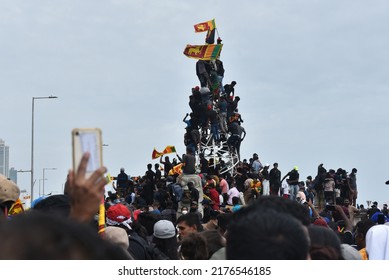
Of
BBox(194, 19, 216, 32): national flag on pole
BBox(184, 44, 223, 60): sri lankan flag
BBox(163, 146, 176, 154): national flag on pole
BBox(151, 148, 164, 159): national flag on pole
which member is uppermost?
BBox(194, 19, 216, 32): national flag on pole

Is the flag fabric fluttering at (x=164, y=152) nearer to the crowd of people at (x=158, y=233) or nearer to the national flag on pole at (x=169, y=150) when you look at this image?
the national flag on pole at (x=169, y=150)

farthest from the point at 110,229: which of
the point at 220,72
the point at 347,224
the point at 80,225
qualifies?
the point at 220,72

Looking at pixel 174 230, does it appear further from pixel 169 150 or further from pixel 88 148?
pixel 169 150

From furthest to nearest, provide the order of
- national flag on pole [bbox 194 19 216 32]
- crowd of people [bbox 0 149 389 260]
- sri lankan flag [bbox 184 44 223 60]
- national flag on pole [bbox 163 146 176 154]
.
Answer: national flag on pole [bbox 194 19 216 32] < national flag on pole [bbox 163 146 176 154] < sri lankan flag [bbox 184 44 223 60] < crowd of people [bbox 0 149 389 260]

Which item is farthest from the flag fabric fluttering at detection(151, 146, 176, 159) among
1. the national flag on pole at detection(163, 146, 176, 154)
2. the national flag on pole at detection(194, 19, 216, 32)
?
the national flag on pole at detection(194, 19, 216, 32)

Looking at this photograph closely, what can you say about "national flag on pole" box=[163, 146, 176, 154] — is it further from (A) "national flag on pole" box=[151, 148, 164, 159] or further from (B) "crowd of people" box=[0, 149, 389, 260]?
(B) "crowd of people" box=[0, 149, 389, 260]

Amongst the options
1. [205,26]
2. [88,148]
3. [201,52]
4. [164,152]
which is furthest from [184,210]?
[205,26]

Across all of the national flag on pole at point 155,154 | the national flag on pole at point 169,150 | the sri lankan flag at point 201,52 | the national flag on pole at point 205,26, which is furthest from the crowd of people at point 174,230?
the national flag on pole at point 205,26

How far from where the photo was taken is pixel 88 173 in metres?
2.18

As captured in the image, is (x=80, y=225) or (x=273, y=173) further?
(x=273, y=173)

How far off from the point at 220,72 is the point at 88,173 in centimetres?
3204

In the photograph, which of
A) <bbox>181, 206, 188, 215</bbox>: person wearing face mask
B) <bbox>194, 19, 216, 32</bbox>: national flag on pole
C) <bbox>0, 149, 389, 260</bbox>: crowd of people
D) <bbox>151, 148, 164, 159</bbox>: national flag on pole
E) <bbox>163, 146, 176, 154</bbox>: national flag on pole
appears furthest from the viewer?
<bbox>194, 19, 216, 32</bbox>: national flag on pole
